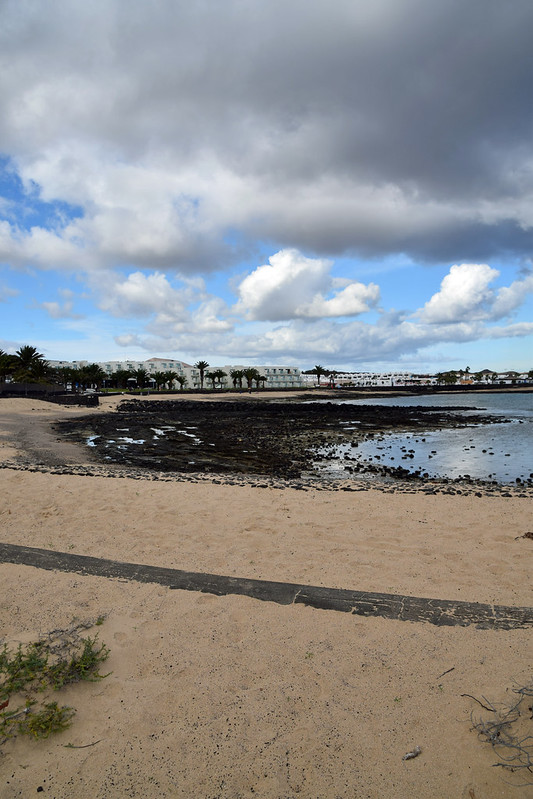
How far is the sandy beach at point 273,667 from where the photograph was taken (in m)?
3.15

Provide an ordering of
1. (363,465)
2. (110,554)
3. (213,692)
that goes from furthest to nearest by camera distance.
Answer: (363,465) < (110,554) < (213,692)

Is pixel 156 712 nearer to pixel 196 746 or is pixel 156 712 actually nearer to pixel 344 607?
pixel 196 746

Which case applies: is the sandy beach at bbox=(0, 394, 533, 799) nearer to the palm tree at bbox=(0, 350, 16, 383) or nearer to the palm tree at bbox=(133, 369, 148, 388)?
the palm tree at bbox=(0, 350, 16, 383)

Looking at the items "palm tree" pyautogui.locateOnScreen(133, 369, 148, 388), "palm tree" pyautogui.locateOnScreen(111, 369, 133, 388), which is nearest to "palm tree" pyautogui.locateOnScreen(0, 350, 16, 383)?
"palm tree" pyautogui.locateOnScreen(111, 369, 133, 388)

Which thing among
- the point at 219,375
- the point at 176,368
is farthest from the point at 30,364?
the point at 176,368

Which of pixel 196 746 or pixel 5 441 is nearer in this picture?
pixel 196 746

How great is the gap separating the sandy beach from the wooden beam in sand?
0.18 metres

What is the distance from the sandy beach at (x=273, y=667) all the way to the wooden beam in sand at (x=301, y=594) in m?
0.18

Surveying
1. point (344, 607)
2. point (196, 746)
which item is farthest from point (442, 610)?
point (196, 746)

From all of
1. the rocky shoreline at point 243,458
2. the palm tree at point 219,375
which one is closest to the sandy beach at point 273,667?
the rocky shoreline at point 243,458

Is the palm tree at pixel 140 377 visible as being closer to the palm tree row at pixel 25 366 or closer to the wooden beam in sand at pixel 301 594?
the palm tree row at pixel 25 366

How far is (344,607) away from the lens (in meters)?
5.31

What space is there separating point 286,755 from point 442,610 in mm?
2752

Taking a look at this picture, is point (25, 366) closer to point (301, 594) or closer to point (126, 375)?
point (126, 375)
